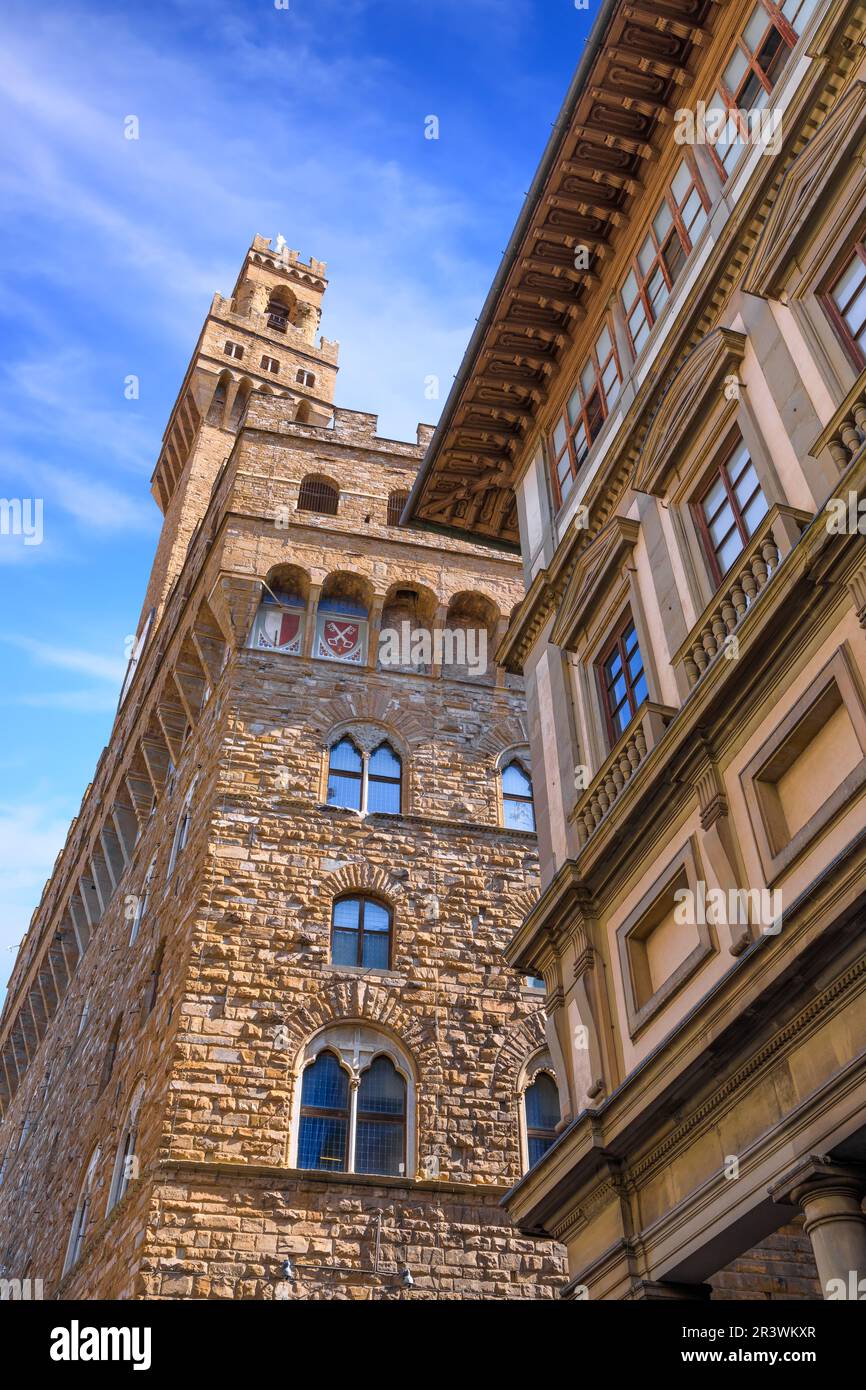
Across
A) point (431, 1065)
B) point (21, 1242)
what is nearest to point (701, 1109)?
point (431, 1065)

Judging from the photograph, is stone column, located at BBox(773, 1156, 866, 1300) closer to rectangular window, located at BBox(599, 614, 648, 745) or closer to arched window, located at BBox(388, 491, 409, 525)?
rectangular window, located at BBox(599, 614, 648, 745)

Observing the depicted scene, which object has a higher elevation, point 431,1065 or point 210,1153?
point 431,1065

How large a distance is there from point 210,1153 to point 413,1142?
9.19ft

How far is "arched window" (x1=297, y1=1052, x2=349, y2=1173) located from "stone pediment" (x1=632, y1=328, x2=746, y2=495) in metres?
10.2

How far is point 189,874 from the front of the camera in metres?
21.4

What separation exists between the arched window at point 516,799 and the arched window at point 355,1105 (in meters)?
5.04

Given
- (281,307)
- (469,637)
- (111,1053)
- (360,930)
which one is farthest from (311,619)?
(281,307)

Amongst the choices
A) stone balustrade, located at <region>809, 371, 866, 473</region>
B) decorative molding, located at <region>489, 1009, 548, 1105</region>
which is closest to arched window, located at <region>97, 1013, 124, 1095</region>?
decorative molding, located at <region>489, 1009, 548, 1105</region>

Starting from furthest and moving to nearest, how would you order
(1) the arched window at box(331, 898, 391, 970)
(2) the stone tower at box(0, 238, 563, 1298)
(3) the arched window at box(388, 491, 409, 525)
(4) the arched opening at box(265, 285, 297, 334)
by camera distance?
(4) the arched opening at box(265, 285, 297, 334)
(3) the arched window at box(388, 491, 409, 525)
(1) the arched window at box(331, 898, 391, 970)
(2) the stone tower at box(0, 238, 563, 1298)

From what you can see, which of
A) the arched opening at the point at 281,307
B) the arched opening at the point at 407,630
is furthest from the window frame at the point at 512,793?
the arched opening at the point at 281,307

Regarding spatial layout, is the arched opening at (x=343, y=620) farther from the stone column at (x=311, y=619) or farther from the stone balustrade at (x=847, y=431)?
the stone balustrade at (x=847, y=431)

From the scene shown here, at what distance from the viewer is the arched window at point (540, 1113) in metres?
18.6

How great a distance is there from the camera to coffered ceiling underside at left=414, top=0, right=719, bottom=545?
42.0 ft
